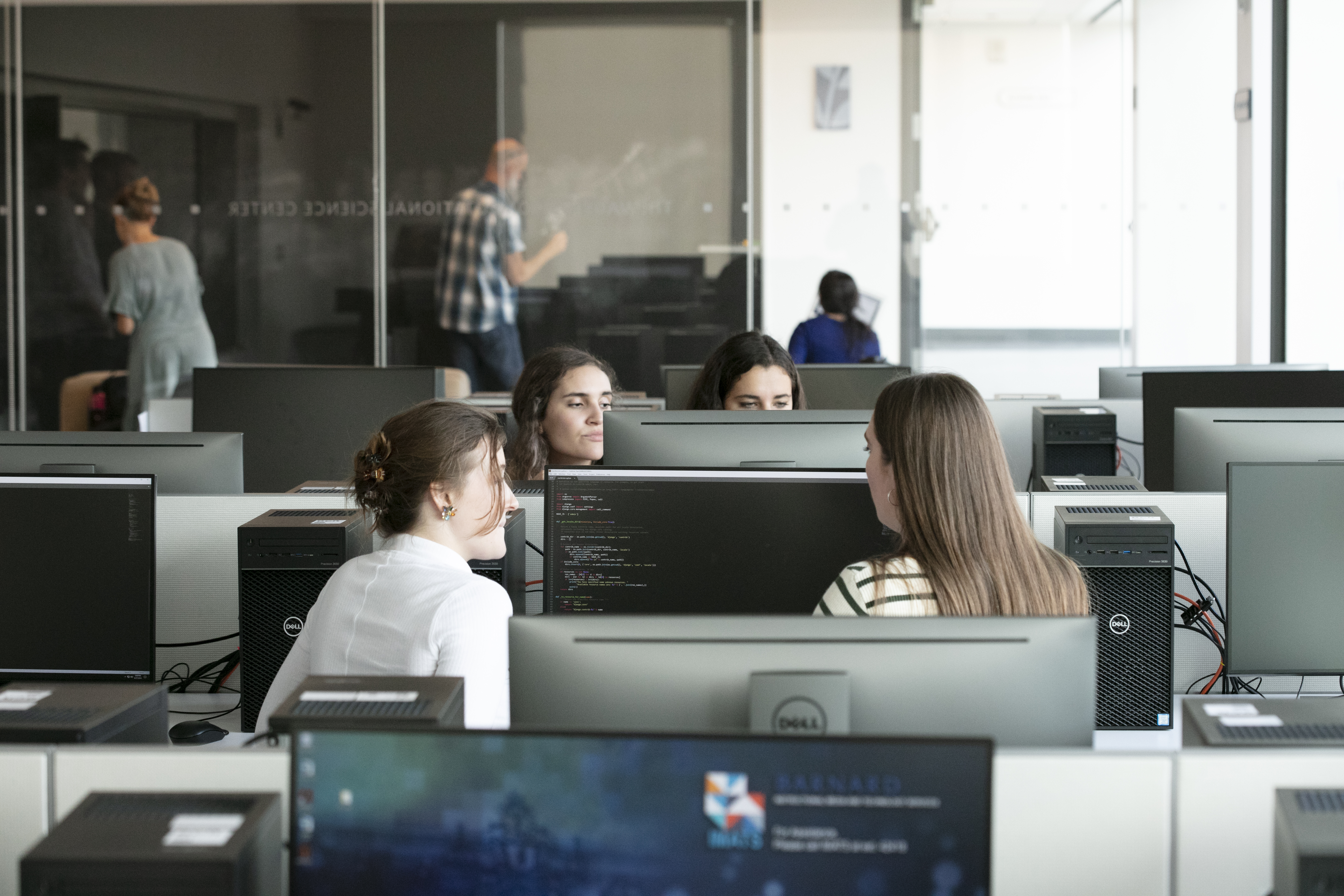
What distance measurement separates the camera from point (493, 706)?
1653 mm

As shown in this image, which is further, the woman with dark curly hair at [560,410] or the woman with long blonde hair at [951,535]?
the woman with dark curly hair at [560,410]

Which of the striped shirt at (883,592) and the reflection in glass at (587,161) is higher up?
the reflection in glass at (587,161)

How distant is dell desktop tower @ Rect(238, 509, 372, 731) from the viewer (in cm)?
202

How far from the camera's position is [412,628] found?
65.5 inches

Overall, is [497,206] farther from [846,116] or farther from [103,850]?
[103,850]

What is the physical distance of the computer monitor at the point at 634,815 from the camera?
883mm

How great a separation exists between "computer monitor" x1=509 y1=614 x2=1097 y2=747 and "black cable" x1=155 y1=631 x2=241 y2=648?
1312 mm

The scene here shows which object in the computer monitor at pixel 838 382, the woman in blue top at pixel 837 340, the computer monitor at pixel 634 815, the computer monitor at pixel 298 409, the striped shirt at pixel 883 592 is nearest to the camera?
the computer monitor at pixel 634 815

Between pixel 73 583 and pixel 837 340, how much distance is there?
12.4 ft

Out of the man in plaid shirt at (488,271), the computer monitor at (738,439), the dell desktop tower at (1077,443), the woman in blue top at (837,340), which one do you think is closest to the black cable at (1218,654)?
the computer monitor at (738,439)

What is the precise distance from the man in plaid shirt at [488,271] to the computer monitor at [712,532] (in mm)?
4147

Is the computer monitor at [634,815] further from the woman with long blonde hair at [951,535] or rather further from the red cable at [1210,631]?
the red cable at [1210,631]

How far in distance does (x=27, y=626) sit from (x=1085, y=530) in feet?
5.57

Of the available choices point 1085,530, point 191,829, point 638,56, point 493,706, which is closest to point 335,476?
point 493,706
